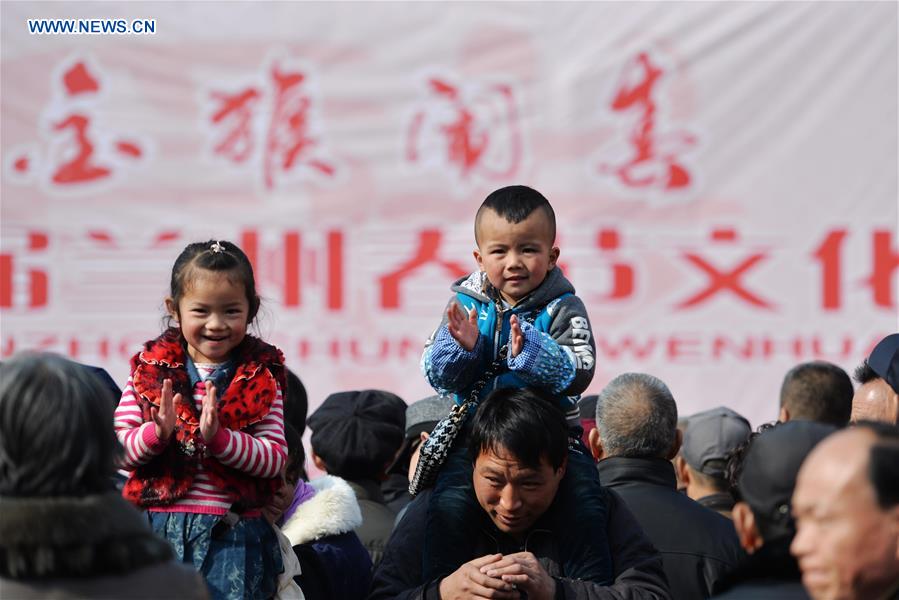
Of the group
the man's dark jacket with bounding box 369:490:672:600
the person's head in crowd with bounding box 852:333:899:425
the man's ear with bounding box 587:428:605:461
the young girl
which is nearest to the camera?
the young girl

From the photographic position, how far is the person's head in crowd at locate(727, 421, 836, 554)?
2.36 meters

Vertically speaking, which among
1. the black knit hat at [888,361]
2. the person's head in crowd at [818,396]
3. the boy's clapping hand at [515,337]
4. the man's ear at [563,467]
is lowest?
the man's ear at [563,467]

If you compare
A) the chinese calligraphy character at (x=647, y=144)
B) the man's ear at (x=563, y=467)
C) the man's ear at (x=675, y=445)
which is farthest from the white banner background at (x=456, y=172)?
the man's ear at (x=563, y=467)

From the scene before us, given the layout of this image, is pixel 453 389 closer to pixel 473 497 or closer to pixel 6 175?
pixel 473 497

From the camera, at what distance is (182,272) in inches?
134

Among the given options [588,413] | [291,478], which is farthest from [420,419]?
[291,478]

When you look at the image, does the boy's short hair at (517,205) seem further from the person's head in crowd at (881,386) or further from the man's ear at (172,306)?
the person's head in crowd at (881,386)

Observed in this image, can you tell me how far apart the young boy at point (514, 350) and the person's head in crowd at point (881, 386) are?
1.10 metres

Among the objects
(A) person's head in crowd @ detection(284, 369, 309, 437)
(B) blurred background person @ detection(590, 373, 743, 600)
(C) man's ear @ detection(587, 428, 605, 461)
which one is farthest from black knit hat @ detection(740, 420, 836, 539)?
(A) person's head in crowd @ detection(284, 369, 309, 437)

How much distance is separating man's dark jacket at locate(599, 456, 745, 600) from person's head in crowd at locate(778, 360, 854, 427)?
0.95 metres

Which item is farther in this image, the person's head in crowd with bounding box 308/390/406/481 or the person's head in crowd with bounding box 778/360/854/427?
the person's head in crowd with bounding box 778/360/854/427

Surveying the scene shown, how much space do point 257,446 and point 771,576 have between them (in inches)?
56.7

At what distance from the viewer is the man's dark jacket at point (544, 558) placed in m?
3.39

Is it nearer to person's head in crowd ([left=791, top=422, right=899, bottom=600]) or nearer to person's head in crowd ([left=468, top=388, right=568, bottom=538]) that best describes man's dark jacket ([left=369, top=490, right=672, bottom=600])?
person's head in crowd ([left=468, top=388, right=568, bottom=538])
